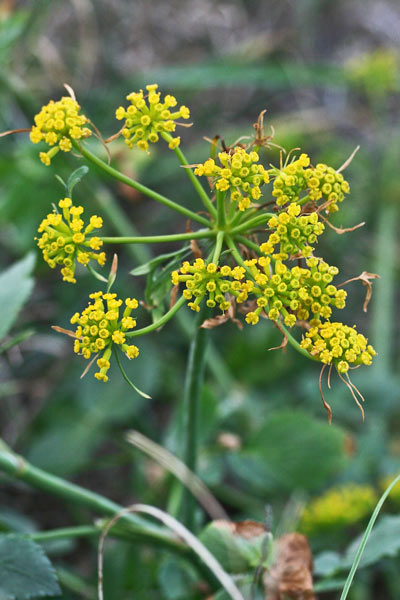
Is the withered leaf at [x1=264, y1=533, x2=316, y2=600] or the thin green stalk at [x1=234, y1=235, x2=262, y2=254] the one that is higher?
the thin green stalk at [x1=234, y1=235, x2=262, y2=254]

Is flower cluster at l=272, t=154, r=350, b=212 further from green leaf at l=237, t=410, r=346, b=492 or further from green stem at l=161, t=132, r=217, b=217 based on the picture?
green leaf at l=237, t=410, r=346, b=492

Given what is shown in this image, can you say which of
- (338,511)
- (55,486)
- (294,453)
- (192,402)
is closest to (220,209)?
(192,402)

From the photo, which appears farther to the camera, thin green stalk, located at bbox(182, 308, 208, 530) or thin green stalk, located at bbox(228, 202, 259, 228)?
thin green stalk, located at bbox(182, 308, 208, 530)

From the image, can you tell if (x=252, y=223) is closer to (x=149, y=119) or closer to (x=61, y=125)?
(x=149, y=119)

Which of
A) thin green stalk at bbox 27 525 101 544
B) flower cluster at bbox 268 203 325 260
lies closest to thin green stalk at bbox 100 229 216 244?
flower cluster at bbox 268 203 325 260

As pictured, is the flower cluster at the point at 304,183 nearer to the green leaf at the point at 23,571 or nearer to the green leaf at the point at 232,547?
the green leaf at the point at 232,547

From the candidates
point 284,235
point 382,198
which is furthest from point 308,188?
point 382,198

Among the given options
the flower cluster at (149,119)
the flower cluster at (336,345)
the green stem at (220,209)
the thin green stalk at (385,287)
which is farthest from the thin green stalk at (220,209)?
the thin green stalk at (385,287)
